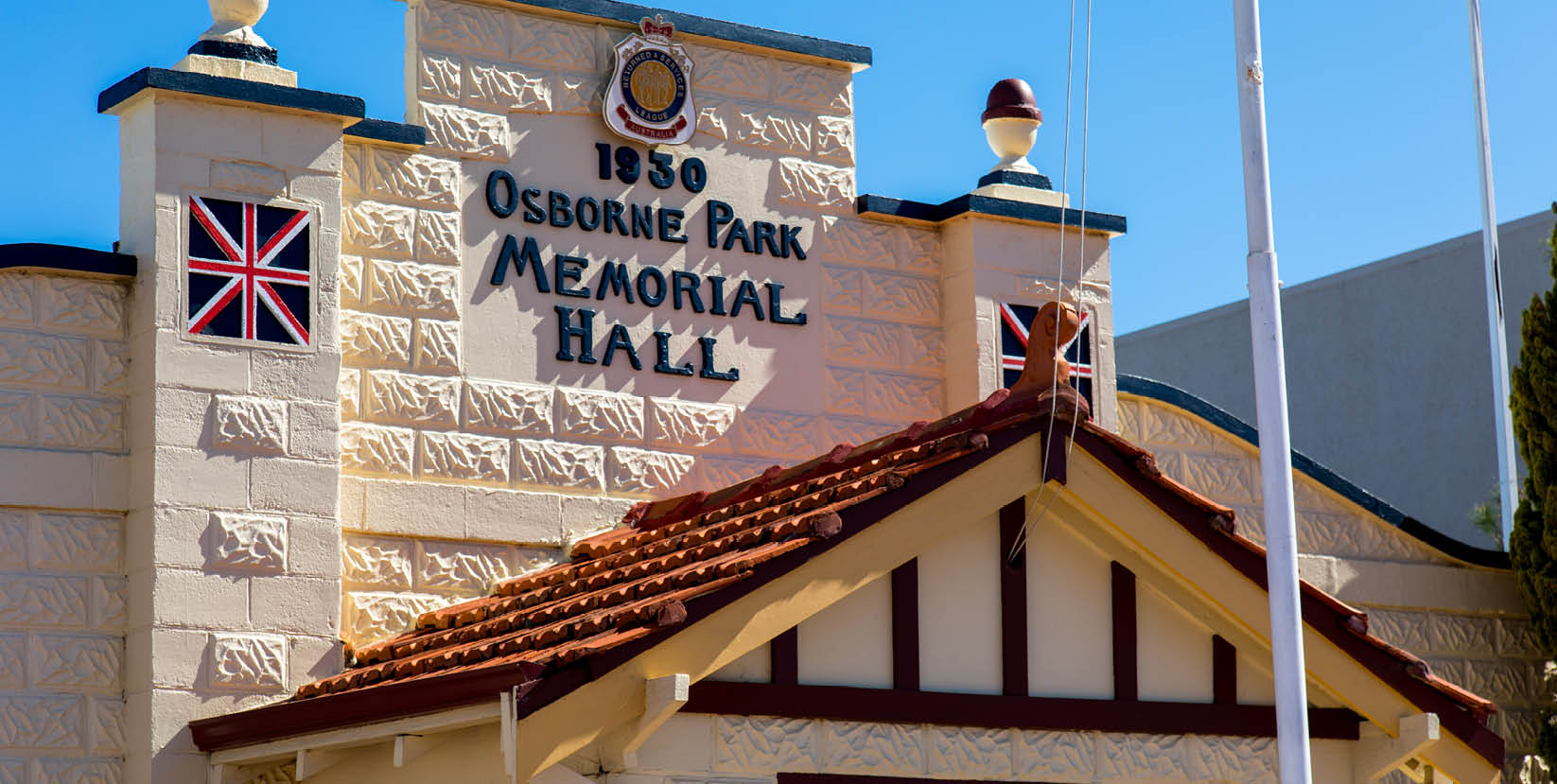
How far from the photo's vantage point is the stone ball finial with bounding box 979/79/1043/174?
15.3 m

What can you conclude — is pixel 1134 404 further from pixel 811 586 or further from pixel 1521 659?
pixel 811 586

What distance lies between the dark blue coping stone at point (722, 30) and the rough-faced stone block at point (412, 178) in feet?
4.02

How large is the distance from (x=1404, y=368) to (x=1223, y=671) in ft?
62.6

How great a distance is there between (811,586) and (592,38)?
204 inches

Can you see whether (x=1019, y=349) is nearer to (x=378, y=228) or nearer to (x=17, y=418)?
(x=378, y=228)

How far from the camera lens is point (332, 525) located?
12297mm

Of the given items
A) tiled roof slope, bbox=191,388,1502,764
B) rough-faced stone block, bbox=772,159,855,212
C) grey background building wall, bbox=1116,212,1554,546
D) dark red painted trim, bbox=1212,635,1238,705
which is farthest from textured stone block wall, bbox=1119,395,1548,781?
grey background building wall, bbox=1116,212,1554,546

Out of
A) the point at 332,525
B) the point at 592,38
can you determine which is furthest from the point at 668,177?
the point at 332,525

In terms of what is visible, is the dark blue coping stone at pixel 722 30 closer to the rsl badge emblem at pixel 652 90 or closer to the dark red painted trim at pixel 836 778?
the rsl badge emblem at pixel 652 90

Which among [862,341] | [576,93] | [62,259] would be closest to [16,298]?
[62,259]

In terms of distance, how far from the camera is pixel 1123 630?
1116 centimetres

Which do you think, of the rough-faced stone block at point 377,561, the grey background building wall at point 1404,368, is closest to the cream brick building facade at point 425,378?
the rough-faced stone block at point 377,561

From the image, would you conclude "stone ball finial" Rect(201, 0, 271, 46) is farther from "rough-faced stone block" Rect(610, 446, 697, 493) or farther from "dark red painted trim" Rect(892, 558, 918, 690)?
"dark red painted trim" Rect(892, 558, 918, 690)

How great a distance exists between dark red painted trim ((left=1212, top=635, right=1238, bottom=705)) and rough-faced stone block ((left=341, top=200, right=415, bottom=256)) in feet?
17.8
